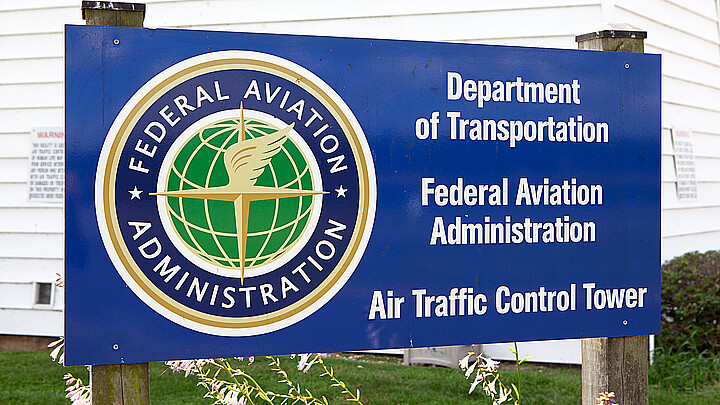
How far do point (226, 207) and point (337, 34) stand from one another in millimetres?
3937

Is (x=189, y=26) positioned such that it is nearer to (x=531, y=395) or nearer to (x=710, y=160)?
(x=531, y=395)

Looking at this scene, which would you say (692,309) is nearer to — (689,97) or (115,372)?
(689,97)

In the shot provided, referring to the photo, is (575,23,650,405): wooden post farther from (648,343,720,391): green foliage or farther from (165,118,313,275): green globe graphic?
(648,343,720,391): green foliage

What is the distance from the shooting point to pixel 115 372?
2020 mm

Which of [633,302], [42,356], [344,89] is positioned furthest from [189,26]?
[633,302]

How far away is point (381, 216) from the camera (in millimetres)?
2188

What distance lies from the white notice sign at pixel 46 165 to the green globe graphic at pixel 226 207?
4810mm

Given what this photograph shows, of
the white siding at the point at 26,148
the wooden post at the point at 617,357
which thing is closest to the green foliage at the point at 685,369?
the wooden post at the point at 617,357

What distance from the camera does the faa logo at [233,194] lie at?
1.98 metres

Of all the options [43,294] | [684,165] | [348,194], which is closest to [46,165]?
[43,294]

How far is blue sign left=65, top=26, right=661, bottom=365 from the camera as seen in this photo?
6.50 feet

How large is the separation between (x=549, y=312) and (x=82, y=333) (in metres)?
1.39

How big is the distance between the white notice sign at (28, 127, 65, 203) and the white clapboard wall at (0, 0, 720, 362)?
70mm

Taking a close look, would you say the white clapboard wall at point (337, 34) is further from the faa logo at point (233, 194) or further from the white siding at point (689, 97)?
the faa logo at point (233, 194)
